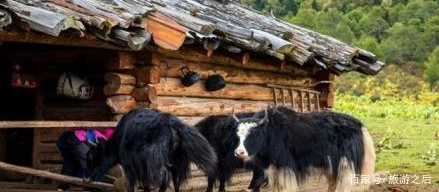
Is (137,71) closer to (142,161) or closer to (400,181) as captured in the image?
(142,161)

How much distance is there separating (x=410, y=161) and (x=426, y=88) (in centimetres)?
3826

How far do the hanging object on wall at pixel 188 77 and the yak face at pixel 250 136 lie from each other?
163 cm

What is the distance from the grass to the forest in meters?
14.9

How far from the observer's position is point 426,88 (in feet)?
179

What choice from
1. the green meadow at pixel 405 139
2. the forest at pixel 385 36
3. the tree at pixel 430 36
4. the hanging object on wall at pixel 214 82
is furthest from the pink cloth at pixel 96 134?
the tree at pixel 430 36

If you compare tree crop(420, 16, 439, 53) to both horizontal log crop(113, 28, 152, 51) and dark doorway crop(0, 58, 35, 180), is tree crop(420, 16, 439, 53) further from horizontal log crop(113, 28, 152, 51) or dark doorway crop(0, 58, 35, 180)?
horizontal log crop(113, 28, 152, 51)

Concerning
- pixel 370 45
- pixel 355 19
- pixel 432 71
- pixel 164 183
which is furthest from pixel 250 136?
pixel 355 19

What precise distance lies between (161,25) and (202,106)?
2.71 meters

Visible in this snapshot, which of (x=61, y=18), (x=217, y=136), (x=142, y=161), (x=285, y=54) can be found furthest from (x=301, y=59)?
(x=61, y=18)

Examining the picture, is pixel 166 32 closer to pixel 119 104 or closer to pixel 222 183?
pixel 119 104

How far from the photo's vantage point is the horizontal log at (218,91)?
10711 mm

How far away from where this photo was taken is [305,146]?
9.69 metres

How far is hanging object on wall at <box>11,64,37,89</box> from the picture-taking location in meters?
10.7

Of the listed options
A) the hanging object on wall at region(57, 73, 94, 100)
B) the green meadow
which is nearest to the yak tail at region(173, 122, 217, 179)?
the hanging object on wall at region(57, 73, 94, 100)
